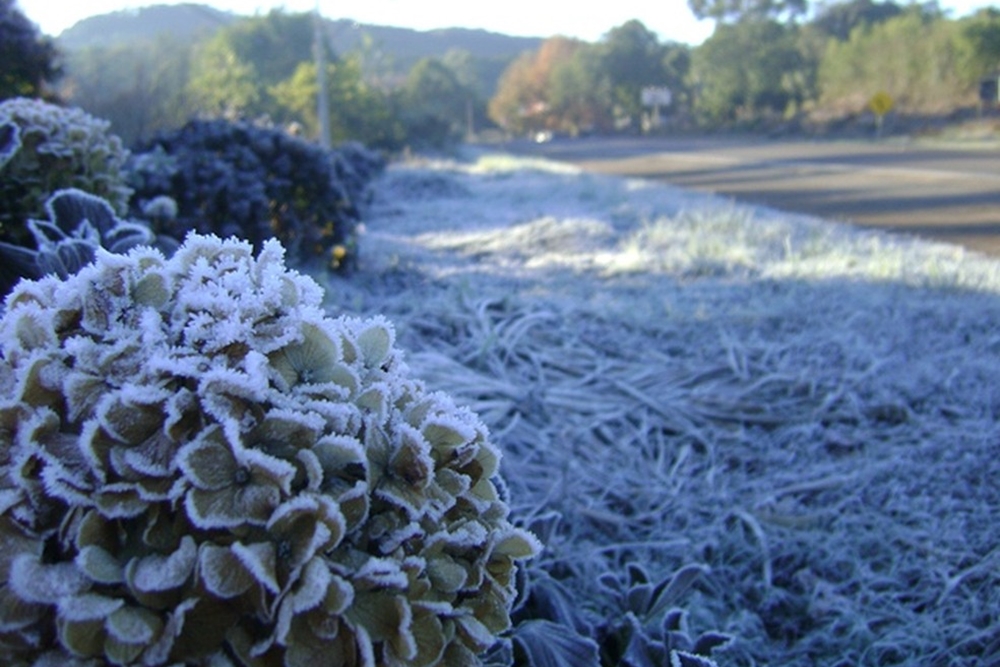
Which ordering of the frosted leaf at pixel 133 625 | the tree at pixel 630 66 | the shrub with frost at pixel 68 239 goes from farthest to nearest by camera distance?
the tree at pixel 630 66
the shrub with frost at pixel 68 239
the frosted leaf at pixel 133 625

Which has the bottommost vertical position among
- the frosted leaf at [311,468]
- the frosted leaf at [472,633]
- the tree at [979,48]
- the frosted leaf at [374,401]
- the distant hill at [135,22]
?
the frosted leaf at [472,633]

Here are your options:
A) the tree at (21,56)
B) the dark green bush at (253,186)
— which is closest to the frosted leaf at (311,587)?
the dark green bush at (253,186)

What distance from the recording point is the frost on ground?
8.11 ft

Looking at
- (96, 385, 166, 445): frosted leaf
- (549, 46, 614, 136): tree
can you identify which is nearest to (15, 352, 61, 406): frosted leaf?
(96, 385, 166, 445): frosted leaf

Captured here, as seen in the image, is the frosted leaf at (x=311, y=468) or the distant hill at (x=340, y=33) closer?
the frosted leaf at (x=311, y=468)

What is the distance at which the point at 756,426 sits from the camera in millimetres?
3582

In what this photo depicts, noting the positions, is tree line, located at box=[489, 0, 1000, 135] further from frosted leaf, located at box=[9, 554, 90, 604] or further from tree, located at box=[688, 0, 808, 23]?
frosted leaf, located at box=[9, 554, 90, 604]

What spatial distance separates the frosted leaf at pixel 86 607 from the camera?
102 centimetres

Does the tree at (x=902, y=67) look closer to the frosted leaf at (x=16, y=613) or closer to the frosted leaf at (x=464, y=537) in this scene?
the frosted leaf at (x=464, y=537)

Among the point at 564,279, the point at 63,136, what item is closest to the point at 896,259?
the point at 564,279

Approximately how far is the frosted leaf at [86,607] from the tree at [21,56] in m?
9.91

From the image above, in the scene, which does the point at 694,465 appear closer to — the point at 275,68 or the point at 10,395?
the point at 10,395

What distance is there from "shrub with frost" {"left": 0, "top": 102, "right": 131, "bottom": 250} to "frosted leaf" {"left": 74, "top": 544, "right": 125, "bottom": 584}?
2.30m

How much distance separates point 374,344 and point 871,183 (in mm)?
15243
